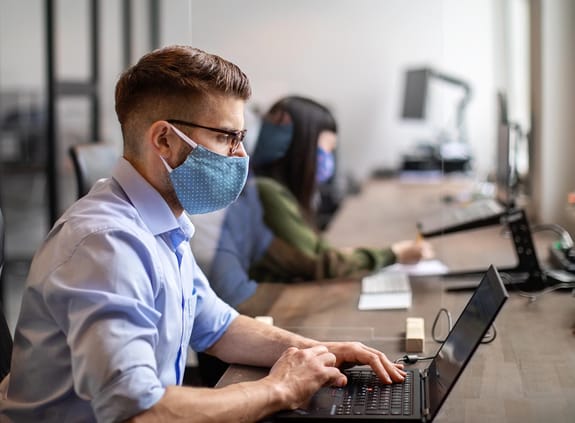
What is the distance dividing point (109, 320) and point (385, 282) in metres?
1.48

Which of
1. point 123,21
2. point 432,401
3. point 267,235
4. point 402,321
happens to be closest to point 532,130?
point 267,235

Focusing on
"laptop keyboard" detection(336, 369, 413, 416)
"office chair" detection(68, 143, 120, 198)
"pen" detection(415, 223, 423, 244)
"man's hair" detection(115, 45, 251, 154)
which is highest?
"man's hair" detection(115, 45, 251, 154)

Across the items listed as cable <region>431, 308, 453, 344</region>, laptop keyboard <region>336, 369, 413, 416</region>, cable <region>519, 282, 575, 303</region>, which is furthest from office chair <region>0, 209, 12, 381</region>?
cable <region>519, 282, 575, 303</region>

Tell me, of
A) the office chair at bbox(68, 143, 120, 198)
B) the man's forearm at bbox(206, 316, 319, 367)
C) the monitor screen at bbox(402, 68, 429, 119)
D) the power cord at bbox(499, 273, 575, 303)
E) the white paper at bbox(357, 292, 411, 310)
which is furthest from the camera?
the monitor screen at bbox(402, 68, 429, 119)

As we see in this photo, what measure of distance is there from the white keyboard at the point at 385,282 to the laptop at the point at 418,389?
0.92 m

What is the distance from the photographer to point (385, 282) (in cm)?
262

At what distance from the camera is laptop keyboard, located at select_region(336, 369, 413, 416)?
1420mm

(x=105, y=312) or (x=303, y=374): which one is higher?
(x=105, y=312)

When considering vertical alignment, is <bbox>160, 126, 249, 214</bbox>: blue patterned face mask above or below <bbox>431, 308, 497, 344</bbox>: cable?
above

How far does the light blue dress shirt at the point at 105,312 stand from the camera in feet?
4.10

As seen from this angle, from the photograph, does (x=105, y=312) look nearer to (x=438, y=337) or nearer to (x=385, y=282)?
(x=438, y=337)

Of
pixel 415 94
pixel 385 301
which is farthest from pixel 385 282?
pixel 415 94

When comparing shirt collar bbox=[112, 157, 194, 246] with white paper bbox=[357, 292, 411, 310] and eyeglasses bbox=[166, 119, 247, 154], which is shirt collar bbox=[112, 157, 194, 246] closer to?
eyeglasses bbox=[166, 119, 247, 154]

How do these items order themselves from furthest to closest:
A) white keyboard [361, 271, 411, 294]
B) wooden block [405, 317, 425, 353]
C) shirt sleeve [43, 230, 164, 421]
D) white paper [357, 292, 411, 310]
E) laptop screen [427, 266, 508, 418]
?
white keyboard [361, 271, 411, 294], white paper [357, 292, 411, 310], wooden block [405, 317, 425, 353], laptop screen [427, 266, 508, 418], shirt sleeve [43, 230, 164, 421]
